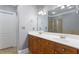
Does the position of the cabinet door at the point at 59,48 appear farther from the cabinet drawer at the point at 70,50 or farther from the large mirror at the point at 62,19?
the large mirror at the point at 62,19

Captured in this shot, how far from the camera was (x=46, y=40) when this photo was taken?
2.43 meters

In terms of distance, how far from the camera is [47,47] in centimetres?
242

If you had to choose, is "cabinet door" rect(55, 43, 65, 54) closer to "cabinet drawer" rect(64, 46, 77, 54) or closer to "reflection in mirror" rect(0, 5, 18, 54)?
"cabinet drawer" rect(64, 46, 77, 54)

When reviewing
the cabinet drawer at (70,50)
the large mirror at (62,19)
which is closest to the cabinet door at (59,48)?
the cabinet drawer at (70,50)

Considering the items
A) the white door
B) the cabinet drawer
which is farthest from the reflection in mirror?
the cabinet drawer

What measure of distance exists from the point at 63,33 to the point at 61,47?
0.86 meters

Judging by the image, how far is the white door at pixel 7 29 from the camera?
2449mm

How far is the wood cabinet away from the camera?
5.52 feet

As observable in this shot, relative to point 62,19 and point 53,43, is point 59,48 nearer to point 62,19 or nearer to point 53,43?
point 53,43

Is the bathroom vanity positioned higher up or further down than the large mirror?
further down

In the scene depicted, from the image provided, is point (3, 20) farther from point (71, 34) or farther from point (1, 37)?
point (71, 34)

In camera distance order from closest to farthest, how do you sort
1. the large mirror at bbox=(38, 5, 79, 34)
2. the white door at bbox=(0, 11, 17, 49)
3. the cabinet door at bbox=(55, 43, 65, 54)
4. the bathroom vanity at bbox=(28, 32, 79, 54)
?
the bathroom vanity at bbox=(28, 32, 79, 54) → the cabinet door at bbox=(55, 43, 65, 54) → the large mirror at bbox=(38, 5, 79, 34) → the white door at bbox=(0, 11, 17, 49)

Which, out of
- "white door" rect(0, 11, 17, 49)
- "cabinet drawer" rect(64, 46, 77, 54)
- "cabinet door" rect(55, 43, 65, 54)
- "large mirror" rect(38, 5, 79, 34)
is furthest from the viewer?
"white door" rect(0, 11, 17, 49)

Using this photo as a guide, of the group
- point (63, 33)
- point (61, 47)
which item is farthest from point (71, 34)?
point (61, 47)
